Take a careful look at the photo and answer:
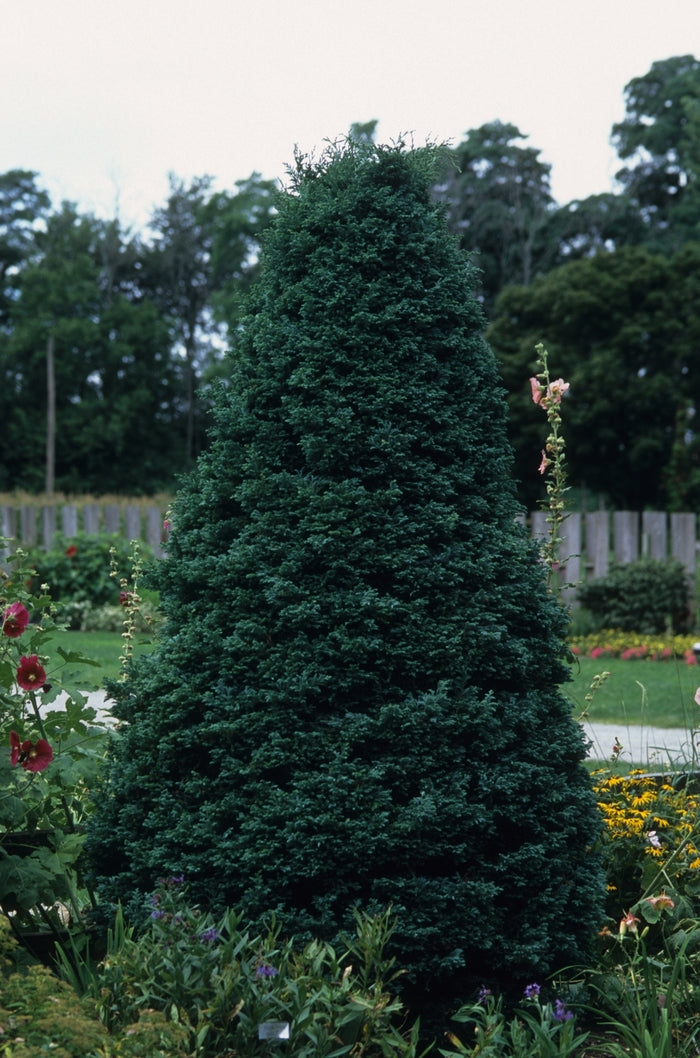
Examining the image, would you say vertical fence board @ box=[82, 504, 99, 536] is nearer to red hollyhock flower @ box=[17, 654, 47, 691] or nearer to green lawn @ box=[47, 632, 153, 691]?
green lawn @ box=[47, 632, 153, 691]

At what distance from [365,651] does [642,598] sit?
12.2 metres

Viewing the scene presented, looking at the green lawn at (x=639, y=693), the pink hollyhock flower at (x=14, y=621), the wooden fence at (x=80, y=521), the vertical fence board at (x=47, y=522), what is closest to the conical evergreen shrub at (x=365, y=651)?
the pink hollyhock flower at (x=14, y=621)

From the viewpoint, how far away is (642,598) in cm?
1431

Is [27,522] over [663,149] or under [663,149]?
under

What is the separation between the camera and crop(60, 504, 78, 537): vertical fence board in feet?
61.1

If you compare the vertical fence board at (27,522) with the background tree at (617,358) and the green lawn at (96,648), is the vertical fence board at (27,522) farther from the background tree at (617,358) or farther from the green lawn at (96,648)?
the background tree at (617,358)

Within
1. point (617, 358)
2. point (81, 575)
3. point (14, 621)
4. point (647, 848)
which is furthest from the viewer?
point (617, 358)

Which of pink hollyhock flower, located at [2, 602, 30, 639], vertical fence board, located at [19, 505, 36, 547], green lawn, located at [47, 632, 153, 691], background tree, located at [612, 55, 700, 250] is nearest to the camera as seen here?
pink hollyhock flower, located at [2, 602, 30, 639]

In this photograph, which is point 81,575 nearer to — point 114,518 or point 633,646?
point 114,518

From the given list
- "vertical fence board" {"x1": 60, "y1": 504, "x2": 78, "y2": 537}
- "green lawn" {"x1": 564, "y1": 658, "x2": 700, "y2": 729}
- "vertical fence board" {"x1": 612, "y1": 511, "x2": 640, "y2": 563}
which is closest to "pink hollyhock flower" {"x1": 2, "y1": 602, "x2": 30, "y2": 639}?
"green lawn" {"x1": 564, "y1": 658, "x2": 700, "y2": 729}

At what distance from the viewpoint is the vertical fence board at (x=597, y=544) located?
15.5 metres

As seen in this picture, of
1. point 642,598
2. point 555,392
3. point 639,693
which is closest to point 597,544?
point 642,598

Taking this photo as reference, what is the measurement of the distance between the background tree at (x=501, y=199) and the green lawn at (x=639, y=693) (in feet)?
91.5

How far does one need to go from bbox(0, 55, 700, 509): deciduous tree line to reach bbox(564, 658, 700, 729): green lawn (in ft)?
57.2
